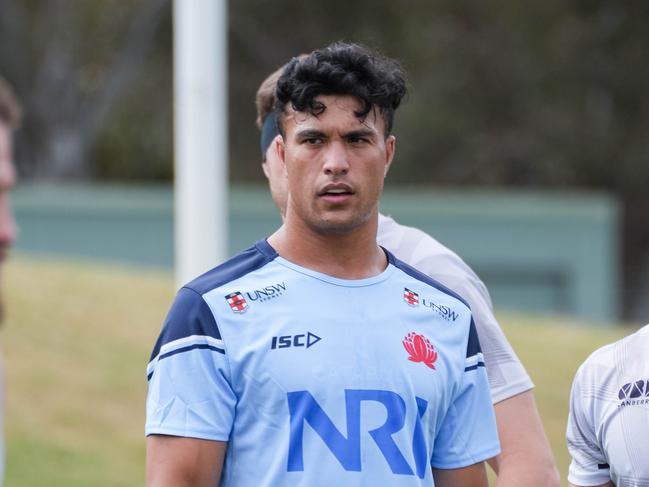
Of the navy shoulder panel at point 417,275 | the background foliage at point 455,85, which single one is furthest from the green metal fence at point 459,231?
the navy shoulder panel at point 417,275

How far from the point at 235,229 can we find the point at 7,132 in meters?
17.2

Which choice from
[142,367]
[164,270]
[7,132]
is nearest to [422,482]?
[7,132]

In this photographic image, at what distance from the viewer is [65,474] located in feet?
30.3

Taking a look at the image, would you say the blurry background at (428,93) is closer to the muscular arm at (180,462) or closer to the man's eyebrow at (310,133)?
the man's eyebrow at (310,133)

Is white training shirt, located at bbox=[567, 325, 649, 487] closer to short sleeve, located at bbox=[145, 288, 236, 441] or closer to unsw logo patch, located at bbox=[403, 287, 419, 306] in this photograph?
unsw logo patch, located at bbox=[403, 287, 419, 306]

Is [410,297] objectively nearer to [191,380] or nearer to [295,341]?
[295,341]

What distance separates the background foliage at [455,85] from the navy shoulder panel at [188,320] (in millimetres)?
24929

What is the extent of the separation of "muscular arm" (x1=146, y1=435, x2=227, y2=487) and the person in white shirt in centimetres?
92

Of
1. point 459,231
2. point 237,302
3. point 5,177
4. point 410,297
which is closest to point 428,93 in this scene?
point 459,231

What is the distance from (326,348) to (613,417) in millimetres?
858

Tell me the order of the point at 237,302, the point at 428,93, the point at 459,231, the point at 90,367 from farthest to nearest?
1. the point at 428,93
2. the point at 459,231
3. the point at 90,367
4. the point at 237,302

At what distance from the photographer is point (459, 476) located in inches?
132

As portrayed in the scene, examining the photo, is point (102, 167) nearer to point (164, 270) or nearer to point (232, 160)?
point (232, 160)

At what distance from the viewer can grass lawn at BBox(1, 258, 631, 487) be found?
9508 mm
